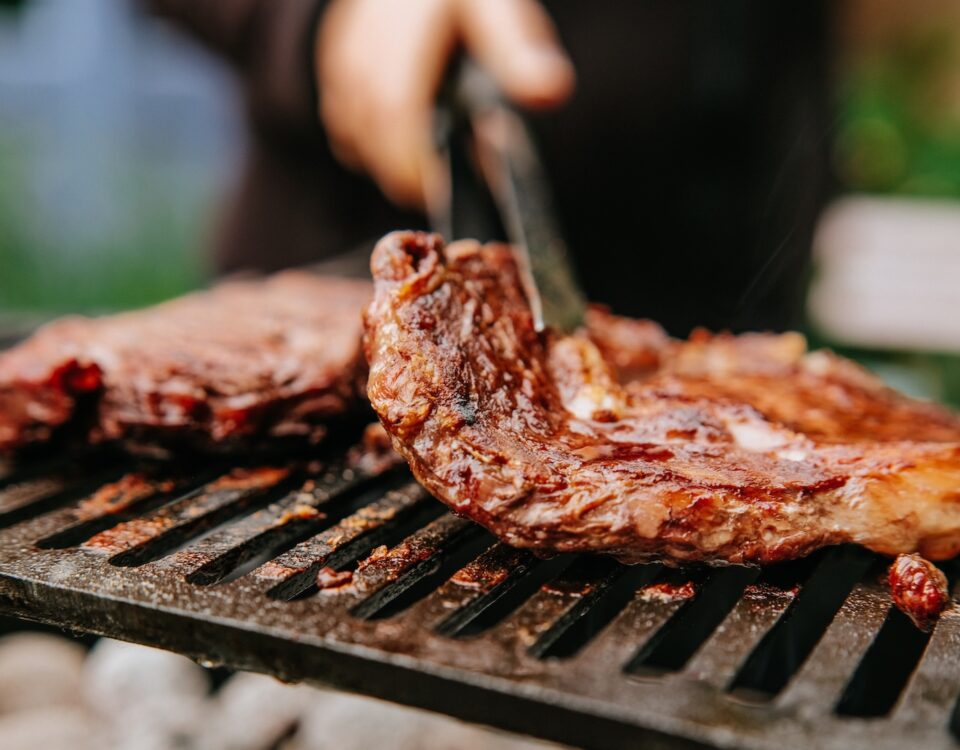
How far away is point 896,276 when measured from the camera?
7.79 m

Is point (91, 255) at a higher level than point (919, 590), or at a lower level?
lower

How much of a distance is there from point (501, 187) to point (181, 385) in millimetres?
1430

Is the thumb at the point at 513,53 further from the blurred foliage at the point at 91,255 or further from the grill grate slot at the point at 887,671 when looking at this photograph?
the blurred foliage at the point at 91,255

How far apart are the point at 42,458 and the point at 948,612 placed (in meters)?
2.16

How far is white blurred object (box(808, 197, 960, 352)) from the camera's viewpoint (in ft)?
25.3

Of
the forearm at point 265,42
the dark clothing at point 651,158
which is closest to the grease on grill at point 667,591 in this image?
the dark clothing at point 651,158

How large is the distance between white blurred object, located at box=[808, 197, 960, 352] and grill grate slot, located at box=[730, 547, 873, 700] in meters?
5.81

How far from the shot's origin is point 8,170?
386 inches

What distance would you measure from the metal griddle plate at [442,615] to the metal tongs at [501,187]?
2.07ft

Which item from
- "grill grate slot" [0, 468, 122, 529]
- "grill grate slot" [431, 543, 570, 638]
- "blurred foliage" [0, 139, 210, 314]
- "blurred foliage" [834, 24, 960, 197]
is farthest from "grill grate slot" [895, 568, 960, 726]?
"blurred foliage" [0, 139, 210, 314]

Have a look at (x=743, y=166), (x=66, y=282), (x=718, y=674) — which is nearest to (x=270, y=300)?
(x=718, y=674)

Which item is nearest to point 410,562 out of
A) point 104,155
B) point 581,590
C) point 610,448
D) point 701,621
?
point 581,590

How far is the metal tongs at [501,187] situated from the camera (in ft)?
7.81

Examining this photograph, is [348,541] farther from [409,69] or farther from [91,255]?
[91,255]
